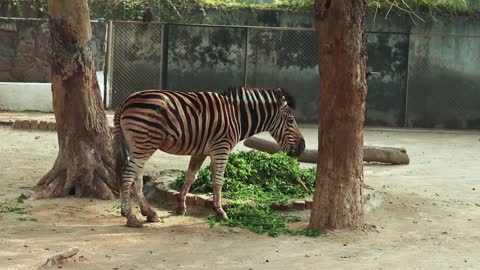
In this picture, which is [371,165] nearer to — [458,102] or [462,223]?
[462,223]

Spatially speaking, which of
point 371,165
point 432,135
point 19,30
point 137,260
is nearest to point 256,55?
point 432,135

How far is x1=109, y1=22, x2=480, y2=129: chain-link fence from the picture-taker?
19547mm

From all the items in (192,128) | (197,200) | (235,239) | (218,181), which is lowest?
(235,239)

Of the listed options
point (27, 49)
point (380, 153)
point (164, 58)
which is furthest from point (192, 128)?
point (27, 49)

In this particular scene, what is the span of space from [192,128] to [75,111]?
192 cm

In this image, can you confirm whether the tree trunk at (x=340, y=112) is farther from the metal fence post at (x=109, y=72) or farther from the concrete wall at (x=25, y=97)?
the concrete wall at (x=25, y=97)

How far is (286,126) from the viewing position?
8898 mm

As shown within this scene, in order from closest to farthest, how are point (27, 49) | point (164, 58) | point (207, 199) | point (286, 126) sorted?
1. point (207, 199)
2. point (286, 126)
3. point (164, 58)
4. point (27, 49)

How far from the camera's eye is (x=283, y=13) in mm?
20016

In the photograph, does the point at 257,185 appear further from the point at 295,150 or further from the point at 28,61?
the point at 28,61

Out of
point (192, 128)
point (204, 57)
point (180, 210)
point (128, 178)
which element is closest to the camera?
point (128, 178)

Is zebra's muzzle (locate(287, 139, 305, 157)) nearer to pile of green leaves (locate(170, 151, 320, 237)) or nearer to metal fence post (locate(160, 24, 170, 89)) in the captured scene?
pile of green leaves (locate(170, 151, 320, 237))

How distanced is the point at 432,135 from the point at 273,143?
23.2 ft

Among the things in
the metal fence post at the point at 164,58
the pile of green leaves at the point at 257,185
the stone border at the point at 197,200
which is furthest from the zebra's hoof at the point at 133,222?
the metal fence post at the point at 164,58
